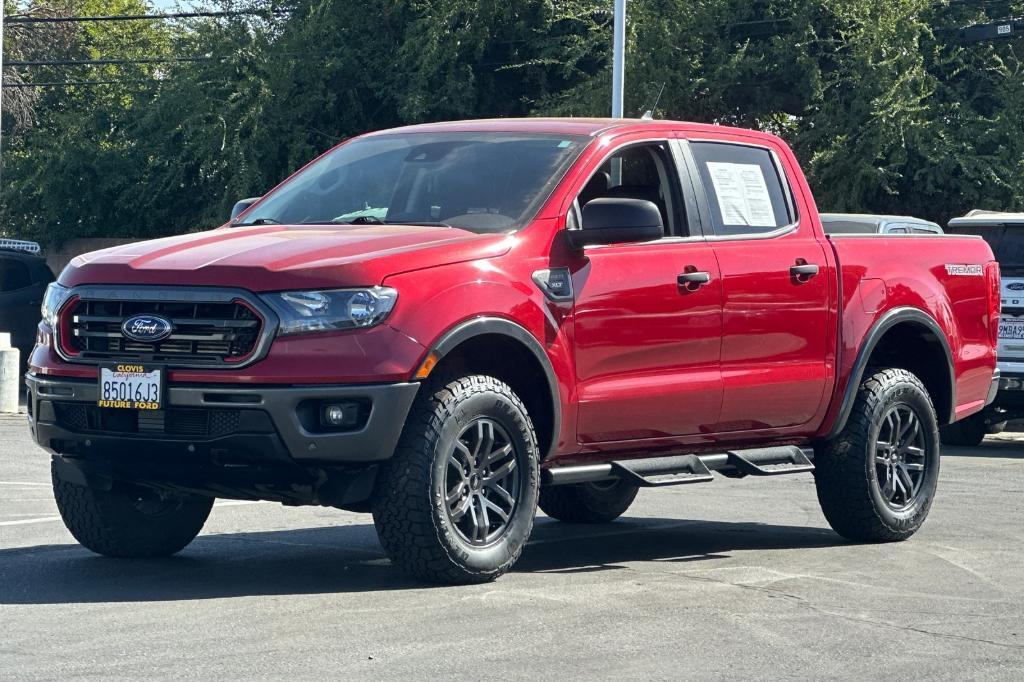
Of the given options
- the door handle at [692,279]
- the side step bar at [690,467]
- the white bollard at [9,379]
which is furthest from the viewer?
the white bollard at [9,379]

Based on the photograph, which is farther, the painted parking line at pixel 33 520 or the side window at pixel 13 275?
the side window at pixel 13 275

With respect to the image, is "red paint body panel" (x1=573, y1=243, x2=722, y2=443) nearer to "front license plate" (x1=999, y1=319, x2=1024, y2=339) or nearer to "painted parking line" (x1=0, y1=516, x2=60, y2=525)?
"painted parking line" (x1=0, y1=516, x2=60, y2=525)

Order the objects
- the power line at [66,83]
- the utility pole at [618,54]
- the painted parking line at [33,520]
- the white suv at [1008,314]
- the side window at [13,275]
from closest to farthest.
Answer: the painted parking line at [33,520]
the white suv at [1008,314]
the side window at [13,275]
the utility pole at [618,54]
the power line at [66,83]

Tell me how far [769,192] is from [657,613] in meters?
2.94

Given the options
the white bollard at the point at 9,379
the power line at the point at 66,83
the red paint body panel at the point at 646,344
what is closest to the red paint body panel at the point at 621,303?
the red paint body panel at the point at 646,344

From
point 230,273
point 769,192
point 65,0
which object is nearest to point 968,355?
point 769,192

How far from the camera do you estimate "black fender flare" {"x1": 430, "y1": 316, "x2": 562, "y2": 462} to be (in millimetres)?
6777

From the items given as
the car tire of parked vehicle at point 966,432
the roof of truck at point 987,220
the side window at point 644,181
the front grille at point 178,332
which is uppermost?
the side window at point 644,181

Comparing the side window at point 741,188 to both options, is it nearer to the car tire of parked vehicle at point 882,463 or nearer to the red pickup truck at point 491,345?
the red pickup truck at point 491,345

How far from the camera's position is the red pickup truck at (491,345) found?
21.8 feet

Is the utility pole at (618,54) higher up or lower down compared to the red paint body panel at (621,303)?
higher up

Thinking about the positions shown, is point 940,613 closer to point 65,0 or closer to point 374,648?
point 374,648

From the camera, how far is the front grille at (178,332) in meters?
6.64

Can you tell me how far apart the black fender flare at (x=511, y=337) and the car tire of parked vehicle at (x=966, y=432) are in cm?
964
